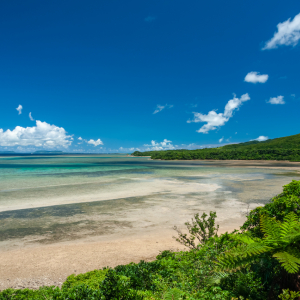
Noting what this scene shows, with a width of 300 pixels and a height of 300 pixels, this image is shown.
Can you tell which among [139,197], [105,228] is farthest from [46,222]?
[139,197]

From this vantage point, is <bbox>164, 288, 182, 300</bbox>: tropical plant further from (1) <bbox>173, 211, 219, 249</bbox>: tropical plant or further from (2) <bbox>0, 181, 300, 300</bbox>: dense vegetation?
(1) <bbox>173, 211, 219, 249</bbox>: tropical plant

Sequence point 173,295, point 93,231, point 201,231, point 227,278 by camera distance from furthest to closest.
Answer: point 93,231 → point 201,231 → point 227,278 → point 173,295

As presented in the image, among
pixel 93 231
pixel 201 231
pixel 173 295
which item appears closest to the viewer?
pixel 173 295

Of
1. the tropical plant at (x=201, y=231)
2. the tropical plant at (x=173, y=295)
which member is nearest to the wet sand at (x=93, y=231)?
the tropical plant at (x=201, y=231)

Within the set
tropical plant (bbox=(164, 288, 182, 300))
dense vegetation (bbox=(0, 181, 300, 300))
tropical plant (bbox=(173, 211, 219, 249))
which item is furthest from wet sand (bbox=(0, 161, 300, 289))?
tropical plant (bbox=(164, 288, 182, 300))

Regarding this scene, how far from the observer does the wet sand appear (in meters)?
7.36

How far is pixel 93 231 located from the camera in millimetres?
11164

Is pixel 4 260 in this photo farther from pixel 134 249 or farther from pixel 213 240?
pixel 213 240

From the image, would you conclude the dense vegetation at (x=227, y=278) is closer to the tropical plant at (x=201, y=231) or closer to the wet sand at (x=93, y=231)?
the tropical plant at (x=201, y=231)

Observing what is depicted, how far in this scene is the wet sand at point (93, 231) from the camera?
7.36 meters

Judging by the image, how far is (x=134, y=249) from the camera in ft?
28.6

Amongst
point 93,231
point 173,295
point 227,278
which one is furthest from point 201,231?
point 93,231

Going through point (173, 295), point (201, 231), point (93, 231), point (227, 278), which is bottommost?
point (93, 231)

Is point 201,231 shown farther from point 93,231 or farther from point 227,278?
point 93,231
